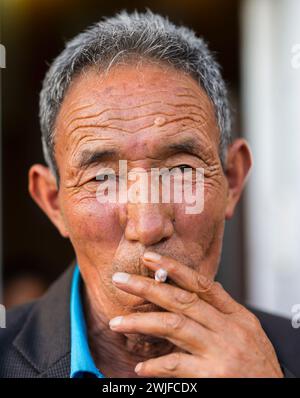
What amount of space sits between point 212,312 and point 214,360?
148 millimetres

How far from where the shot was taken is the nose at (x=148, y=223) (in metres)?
1.80

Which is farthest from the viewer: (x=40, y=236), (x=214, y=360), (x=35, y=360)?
(x=40, y=236)

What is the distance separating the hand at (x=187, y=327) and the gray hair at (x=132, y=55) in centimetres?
79

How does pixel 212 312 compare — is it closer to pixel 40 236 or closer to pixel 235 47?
pixel 235 47

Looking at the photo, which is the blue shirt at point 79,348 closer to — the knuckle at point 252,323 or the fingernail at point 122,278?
the fingernail at point 122,278

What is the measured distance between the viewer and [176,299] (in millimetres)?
1668

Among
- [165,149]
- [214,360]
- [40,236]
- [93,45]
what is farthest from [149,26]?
[40,236]

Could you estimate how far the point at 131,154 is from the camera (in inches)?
76.6

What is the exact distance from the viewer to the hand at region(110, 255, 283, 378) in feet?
5.46

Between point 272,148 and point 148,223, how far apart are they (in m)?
3.47

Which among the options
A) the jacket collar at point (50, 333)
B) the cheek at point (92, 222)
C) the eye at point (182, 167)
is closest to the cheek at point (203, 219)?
the eye at point (182, 167)

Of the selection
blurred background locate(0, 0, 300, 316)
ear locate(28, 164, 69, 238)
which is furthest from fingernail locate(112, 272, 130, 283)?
blurred background locate(0, 0, 300, 316)

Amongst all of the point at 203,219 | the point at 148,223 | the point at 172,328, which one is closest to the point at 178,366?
the point at 172,328

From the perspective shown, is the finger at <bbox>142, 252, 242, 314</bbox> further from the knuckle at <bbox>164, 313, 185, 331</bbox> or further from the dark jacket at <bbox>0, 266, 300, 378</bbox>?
the dark jacket at <bbox>0, 266, 300, 378</bbox>
